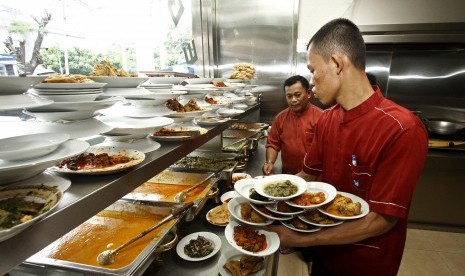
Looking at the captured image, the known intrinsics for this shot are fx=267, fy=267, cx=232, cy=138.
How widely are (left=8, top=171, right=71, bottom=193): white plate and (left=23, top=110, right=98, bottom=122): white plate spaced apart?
0.78ft

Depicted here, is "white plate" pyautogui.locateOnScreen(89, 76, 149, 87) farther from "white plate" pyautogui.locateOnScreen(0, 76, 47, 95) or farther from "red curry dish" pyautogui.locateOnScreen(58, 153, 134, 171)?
"white plate" pyautogui.locateOnScreen(0, 76, 47, 95)

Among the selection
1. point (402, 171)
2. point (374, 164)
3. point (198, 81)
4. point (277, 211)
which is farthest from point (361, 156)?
point (198, 81)

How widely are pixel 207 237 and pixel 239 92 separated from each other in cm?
234

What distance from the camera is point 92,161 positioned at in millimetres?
1140

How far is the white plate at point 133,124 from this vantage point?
53.4 inches

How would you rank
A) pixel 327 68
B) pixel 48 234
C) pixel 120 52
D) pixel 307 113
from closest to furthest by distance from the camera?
pixel 48 234
pixel 327 68
pixel 120 52
pixel 307 113

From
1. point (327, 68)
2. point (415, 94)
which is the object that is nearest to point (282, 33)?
point (415, 94)

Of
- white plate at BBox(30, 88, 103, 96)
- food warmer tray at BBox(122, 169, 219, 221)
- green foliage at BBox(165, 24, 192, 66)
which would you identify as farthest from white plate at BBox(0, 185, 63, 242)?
green foliage at BBox(165, 24, 192, 66)

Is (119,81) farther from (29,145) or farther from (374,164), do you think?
(374,164)

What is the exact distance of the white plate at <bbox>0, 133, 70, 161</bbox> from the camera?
79 cm

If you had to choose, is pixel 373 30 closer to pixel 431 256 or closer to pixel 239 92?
pixel 239 92

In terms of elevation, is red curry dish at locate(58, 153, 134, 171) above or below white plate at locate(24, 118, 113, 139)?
below

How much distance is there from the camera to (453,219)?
13.6ft

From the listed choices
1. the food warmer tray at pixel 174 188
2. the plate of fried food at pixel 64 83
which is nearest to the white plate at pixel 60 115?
the plate of fried food at pixel 64 83
